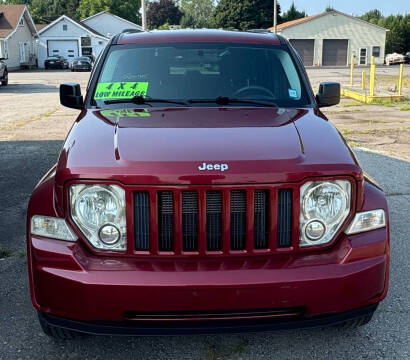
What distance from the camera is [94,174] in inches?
103

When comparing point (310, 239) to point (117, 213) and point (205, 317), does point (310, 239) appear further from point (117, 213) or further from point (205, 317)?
point (117, 213)

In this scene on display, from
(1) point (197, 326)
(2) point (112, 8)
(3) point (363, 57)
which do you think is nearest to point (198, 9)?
(2) point (112, 8)

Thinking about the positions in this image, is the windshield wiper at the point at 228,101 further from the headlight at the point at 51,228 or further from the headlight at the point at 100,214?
the headlight at the point at 51,228

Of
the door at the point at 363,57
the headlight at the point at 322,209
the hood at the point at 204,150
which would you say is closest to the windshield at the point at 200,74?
the hood at the point at 204,150

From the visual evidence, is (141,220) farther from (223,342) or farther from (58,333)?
(223,342)

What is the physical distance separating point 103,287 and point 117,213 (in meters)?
0.38

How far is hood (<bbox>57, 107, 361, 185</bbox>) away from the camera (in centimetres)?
259

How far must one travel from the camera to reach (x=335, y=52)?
2255 inches

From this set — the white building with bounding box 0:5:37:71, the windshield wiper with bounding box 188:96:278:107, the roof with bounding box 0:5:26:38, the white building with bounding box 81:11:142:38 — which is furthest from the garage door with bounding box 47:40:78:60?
the windshield wiper with bounding box 188:96:278:107

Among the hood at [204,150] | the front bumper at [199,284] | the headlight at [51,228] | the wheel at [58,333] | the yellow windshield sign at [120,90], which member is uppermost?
the yellow windshield sign at [120,90]

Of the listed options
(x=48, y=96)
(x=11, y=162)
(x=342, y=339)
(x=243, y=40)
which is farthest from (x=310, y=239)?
(x=48, y=96)

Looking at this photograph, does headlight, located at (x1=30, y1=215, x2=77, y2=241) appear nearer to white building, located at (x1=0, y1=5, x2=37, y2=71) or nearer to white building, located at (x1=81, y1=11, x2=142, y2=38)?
white building, located at (x1=0, y1=5, x2=37, y2=71)

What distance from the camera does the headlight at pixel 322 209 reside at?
2.68 m

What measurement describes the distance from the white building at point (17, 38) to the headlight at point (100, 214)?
4818 centimetres
